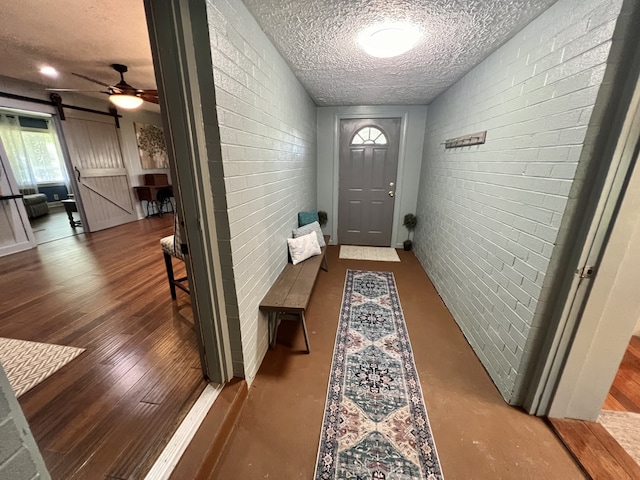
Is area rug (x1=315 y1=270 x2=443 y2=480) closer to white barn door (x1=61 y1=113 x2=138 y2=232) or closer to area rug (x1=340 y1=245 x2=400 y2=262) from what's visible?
area rug (x1=340 y1=245 x2=400 y2=262)

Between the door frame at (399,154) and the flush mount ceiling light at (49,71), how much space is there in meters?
3.71

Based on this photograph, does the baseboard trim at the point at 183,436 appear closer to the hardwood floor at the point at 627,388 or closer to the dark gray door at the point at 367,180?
the hardwood floor at the point at 627,388

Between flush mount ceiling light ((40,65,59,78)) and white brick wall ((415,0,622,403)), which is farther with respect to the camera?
flush mount ceiling light ((40,65,59,78))

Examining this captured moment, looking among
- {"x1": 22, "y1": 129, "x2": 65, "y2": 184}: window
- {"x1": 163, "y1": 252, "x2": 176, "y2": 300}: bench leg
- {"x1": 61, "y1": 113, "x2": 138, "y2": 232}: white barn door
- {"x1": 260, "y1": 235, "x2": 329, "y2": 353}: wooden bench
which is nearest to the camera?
{"x1": 260, "y1": 235, "x2": 329, "y2": 353}: wooden bench

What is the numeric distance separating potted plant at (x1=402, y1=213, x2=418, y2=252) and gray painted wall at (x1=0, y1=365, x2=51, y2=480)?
4.15 m

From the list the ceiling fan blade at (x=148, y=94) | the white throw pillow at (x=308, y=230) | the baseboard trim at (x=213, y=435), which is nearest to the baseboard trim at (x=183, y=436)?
the baseboard trim at (x=213, y=435)

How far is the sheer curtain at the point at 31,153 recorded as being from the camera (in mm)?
5879

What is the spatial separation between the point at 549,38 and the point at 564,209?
0.95 m

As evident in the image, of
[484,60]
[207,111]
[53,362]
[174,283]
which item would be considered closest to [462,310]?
[484,60]

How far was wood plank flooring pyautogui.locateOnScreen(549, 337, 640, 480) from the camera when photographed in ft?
3.83

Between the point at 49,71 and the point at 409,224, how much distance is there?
5.43m

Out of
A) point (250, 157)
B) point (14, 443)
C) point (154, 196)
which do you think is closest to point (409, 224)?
point (250, 157)

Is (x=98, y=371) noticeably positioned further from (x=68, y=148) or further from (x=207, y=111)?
(x=68, y=148)

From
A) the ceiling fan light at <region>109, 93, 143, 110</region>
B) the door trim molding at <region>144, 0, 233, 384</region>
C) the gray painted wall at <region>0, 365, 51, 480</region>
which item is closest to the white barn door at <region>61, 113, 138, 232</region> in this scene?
the ceiling fan light at <region>109, 93, 143, 110</region>
